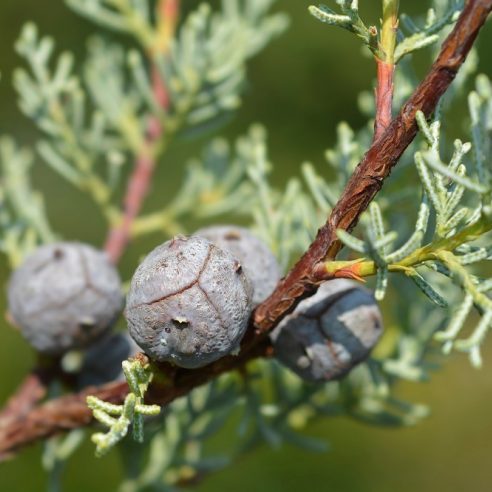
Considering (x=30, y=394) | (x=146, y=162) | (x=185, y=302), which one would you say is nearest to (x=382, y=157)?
(x=185, y=302)

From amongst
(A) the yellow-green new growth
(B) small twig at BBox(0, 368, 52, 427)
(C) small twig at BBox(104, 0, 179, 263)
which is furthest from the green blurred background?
(A) the yellow-green new growth

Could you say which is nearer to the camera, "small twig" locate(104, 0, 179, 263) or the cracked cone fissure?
the cracked cone fissure

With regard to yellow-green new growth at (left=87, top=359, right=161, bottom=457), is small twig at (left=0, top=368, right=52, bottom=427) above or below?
below

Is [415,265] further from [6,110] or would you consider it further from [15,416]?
[6,110]

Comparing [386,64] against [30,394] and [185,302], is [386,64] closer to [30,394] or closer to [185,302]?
[185,302]

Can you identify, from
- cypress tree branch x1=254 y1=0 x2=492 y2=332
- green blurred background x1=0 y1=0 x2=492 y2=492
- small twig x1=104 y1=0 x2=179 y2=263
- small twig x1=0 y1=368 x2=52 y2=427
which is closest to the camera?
cypress tree branch x1=254 y1=0 x2=492 y2=332

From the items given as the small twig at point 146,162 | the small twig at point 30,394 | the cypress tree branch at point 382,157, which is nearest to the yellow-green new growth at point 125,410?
the cypress tree branch at point 382,157

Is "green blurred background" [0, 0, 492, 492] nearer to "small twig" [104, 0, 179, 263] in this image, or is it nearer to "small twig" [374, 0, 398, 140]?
"small twig" [104, 0, 179, 263]
